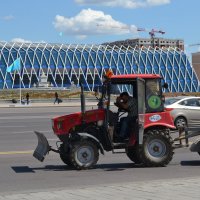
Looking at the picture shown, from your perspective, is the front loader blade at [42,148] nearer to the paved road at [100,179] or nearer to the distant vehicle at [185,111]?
the paved road at [100,179]

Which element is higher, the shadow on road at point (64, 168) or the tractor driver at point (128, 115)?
the tractor driver at point (128, 115)

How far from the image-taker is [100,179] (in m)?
9.99

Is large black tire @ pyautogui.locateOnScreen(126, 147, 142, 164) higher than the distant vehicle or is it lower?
lower

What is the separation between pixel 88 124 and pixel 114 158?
216 centimetres

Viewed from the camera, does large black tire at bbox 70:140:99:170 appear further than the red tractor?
No

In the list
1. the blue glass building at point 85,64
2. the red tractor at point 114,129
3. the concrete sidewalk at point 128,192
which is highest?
the blue glass building at point 85,64

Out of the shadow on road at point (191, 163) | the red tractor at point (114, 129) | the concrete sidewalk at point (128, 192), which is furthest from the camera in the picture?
the shadow on road at point (191, 163)

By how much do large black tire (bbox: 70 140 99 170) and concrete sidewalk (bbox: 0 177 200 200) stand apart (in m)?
2.12

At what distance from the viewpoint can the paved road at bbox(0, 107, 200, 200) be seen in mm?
8102

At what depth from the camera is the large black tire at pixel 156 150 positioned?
11.4 meters

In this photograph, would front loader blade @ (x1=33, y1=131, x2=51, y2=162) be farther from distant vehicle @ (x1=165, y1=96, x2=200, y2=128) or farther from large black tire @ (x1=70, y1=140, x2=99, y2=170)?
distant vehicle @ (x1=165, y1=96, x2=200, y2=128)

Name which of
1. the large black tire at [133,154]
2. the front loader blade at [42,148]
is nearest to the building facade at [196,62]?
the large black tire at [133,154]

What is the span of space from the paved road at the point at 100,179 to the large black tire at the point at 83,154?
18cm

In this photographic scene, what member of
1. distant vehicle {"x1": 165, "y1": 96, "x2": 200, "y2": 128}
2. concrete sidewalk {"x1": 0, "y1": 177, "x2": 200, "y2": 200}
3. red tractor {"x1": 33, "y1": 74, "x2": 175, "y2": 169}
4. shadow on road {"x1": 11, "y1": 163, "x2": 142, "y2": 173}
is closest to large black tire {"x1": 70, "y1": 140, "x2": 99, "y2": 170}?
red tractor {"x1": 33, "y1": 74, "x2": 175, "y2": 169}
